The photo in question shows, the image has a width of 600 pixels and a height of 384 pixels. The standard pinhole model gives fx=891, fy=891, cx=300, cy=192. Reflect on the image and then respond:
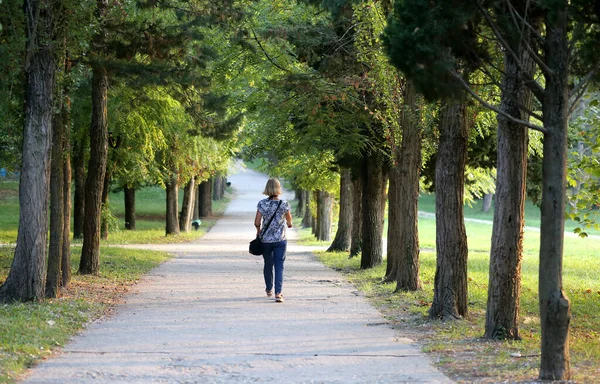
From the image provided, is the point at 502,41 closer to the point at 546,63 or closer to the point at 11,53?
the point at 546,63

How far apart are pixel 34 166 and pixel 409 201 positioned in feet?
21.6

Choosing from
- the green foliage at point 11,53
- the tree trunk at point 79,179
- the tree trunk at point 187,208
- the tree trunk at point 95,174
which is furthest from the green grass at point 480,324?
the tree trunk at point 187,208

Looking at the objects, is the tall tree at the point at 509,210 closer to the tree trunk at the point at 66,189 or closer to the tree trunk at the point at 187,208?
the tree trunk at the point at 66,189

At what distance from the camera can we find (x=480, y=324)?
11.8 metres

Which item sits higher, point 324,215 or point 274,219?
point 274,219

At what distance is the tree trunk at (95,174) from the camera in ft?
56.2

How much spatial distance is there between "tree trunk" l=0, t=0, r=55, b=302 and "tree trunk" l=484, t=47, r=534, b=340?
6471 mm

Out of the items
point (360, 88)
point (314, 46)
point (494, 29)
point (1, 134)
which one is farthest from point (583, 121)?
point (1, 134)

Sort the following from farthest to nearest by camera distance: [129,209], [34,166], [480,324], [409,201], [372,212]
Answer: [129,209] < [372,212] < [409,201] < [34,166] < [480,324]

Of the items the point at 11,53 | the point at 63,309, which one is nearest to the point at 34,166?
the point at 11,53

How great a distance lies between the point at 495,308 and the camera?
10242 mm

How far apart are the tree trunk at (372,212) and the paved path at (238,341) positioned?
15.3ft

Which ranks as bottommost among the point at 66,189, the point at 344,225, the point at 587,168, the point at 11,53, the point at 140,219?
the point at 140,219

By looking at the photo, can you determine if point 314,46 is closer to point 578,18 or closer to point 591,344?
point 591,344
